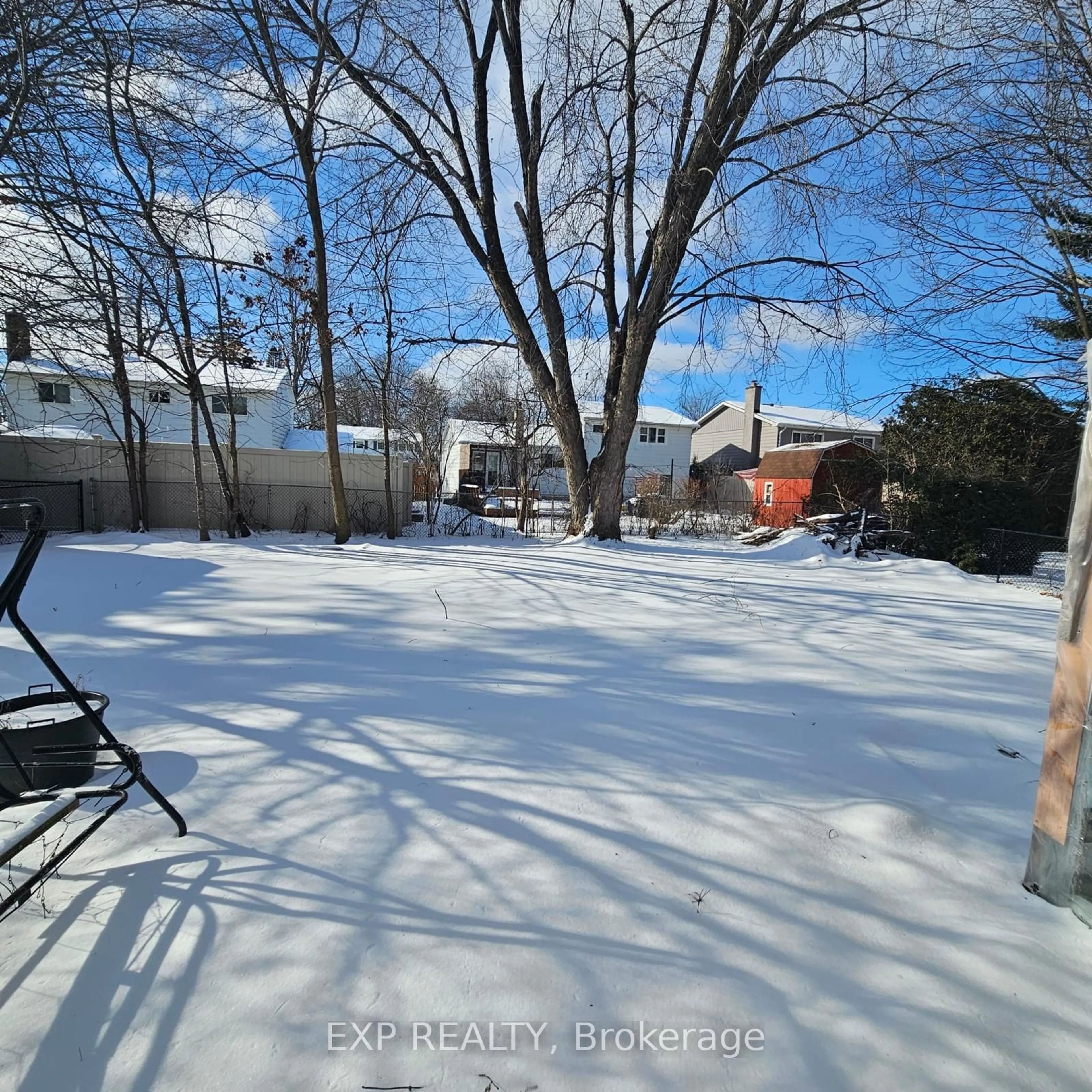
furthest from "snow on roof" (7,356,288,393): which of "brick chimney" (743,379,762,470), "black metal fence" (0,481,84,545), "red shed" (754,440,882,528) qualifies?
"brick chimney" (743,379,762,470)

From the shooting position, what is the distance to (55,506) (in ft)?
43.0

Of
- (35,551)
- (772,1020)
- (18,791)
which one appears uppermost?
(35,551)

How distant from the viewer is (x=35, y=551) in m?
1.91

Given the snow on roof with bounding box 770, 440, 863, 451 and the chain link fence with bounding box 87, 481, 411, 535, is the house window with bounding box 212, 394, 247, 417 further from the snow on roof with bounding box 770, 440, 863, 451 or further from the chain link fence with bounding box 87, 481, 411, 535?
the snow on roof with bounding box 770, 440, 863, 451

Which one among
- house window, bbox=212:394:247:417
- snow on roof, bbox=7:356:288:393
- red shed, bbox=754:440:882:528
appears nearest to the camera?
snow on roof, bbox=7:356:288:393

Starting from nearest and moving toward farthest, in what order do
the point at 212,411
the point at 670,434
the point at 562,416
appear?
the point at 562,416
the point at 212,411
the point at 670,434

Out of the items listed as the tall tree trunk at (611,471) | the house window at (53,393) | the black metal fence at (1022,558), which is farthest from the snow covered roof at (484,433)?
the black metal fence at (1022,558)

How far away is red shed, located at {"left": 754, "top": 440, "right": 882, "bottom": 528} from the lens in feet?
58.8

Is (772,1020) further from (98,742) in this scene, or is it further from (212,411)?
(212,411)

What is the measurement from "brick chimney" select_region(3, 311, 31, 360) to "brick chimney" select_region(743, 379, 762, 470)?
33.7m

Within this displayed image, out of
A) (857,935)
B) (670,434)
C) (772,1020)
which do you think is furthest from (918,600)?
(670,434)

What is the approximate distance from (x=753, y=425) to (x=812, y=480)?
18.6m

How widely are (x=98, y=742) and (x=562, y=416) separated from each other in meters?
9.49

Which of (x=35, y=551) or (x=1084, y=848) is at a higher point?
(x=35, y=551)
